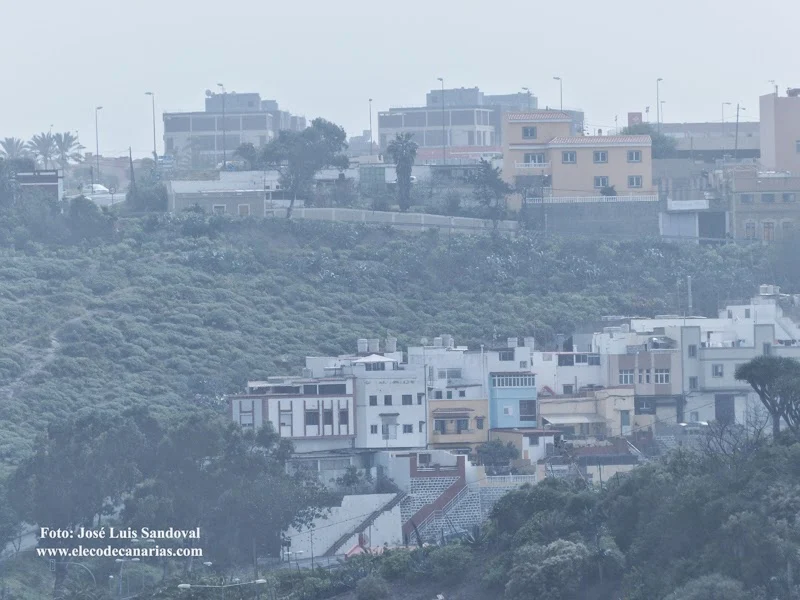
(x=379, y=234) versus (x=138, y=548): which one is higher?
(x=379, y=234)

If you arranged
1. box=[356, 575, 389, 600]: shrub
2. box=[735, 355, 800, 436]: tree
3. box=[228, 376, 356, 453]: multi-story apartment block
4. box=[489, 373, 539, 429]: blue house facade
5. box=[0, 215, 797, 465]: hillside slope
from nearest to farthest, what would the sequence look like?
box=[356, 575, 389, 600]: shrub
box=[735, 355, 800, 436]: tree
box=[228, 376, 356, 453]: multi-story apartment block
box=[489, 373, 539, 429]: blue house facade
box=[0, 215, 797, 465]: hillside slope

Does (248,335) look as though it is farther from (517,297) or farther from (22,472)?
(22,472)

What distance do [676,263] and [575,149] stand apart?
529 cm

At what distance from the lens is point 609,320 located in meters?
58.1

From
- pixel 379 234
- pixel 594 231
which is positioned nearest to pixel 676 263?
pixel 594 231

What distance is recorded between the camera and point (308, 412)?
47.2 meters

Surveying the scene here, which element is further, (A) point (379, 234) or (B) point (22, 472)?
(A) point (379, 234)

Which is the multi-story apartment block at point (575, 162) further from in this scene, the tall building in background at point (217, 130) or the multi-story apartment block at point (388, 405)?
the tall building in background at point (217, 130)

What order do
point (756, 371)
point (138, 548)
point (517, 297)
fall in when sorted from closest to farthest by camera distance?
1. point (756, 371)
2. point (138, 548)
3. point (517, 297)

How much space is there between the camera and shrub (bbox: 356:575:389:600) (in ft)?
105

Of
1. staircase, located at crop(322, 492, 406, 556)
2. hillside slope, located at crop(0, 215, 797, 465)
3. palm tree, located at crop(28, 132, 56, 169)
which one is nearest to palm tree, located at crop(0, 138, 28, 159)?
palm tree, located at crop(28, 132, 56, 169)

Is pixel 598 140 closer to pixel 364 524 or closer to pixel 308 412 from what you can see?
pixel 308 412

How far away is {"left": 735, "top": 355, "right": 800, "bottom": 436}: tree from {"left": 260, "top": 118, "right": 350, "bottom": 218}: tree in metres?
32.2

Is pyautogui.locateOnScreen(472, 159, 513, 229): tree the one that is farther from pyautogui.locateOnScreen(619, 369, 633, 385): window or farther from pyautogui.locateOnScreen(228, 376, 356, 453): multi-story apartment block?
pyautogui.locateOnScreen(228, 376, 356, 453): multi-story apartment block
